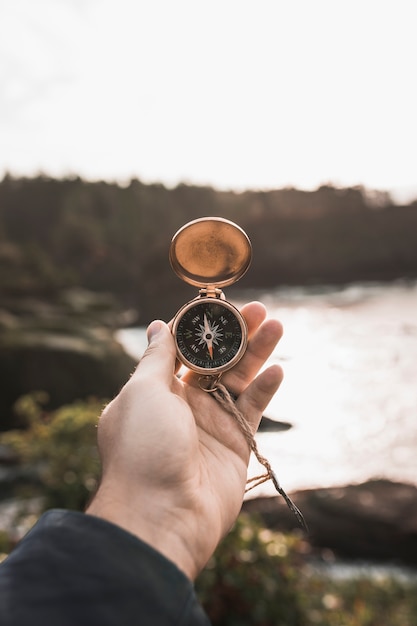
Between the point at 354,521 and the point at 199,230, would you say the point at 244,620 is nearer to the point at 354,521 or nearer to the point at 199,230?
the point at 199,230

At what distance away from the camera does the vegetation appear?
12.2 ft

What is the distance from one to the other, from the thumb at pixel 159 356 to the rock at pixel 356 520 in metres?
5.19

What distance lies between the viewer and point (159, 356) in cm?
256

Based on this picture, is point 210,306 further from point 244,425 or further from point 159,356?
point 244,425

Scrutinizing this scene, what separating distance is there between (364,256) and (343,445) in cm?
2963

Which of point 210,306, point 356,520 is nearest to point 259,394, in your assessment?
point 210,306

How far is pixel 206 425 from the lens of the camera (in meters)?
2.72

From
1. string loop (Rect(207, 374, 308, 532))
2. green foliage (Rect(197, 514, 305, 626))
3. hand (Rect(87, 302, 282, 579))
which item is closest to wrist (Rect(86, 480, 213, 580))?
hand (Rect(87, 302, 282, 579))

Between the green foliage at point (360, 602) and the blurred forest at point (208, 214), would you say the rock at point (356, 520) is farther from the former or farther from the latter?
the blurred forest at point (208, 214)

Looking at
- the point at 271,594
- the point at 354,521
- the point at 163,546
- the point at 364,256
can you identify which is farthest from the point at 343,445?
the point at 364,256

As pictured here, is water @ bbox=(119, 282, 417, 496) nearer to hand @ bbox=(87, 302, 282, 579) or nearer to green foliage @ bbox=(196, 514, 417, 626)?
green foliage @ bbox=(196, 514, 417, 626)

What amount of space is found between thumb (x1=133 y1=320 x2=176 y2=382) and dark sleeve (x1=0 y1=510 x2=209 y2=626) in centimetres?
93

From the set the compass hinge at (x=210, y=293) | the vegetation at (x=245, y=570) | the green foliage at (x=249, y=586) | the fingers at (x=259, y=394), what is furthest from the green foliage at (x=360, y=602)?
the compass hinge at (x=210, y=293)

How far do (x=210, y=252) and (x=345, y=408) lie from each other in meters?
7.34
